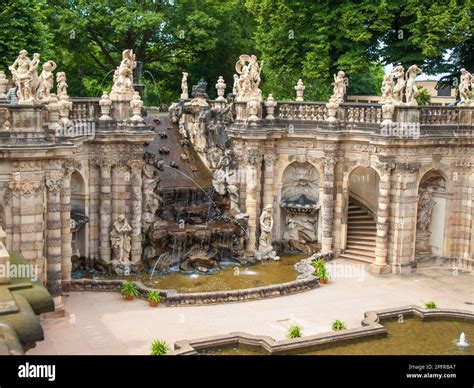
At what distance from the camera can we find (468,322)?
2636 centimetres

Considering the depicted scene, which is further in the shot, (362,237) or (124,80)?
(362,237)

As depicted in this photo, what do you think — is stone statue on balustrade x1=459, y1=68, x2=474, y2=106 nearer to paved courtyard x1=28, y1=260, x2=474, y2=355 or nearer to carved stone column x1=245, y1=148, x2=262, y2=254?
paved courtyard x1=28, y1=260, x2=474, y2=355

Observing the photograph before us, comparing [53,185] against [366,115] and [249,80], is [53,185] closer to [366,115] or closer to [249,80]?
[249,80]

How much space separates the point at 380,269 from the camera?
107ft

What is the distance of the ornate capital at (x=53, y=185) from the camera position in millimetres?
25225

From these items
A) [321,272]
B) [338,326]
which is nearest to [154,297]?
[338,326]

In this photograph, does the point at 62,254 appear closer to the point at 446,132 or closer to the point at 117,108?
the point at 117,108

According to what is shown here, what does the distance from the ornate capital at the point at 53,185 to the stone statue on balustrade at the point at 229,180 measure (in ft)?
39.8

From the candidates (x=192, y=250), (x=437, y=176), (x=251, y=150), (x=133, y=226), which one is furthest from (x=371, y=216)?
(x=133, y=226)

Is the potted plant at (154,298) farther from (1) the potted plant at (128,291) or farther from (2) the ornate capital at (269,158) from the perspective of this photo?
(2) the ornate capital at (269,158)

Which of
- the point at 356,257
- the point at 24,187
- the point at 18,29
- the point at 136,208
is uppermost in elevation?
the point at 18,29

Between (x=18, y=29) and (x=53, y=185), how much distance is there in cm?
1822

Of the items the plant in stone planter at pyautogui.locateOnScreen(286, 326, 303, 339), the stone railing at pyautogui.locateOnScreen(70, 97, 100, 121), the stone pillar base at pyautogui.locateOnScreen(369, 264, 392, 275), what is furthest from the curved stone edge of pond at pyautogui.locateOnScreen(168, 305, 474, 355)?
the stone railing at pyautogui.locateOnScreen(70, 97, 100, 121)

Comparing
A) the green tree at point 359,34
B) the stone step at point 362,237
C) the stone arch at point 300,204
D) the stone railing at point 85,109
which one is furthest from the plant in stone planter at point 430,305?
the green tree at point 359,34
